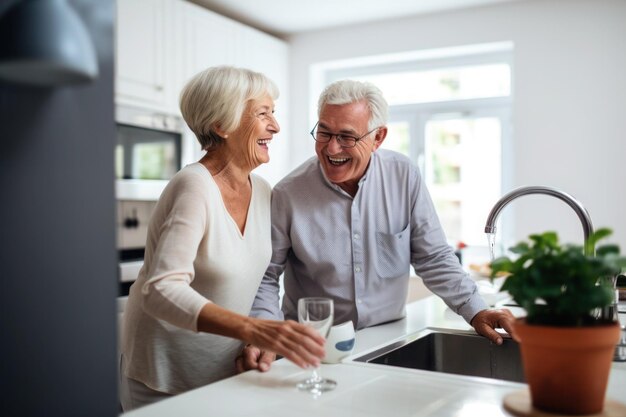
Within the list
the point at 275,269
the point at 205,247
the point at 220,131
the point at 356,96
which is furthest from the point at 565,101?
the point at 205,247

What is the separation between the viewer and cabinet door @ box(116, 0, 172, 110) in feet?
11.8

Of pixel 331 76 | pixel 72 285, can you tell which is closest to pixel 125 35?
pixel 331 76

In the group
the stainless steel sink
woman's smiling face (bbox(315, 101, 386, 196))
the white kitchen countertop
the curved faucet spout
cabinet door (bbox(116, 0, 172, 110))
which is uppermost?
cabinet door (bbox(116, 0, 172, 110))

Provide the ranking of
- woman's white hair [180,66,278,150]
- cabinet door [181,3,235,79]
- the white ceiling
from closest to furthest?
woman's white hair [180,66,278,150], cabinet door [181,3,235,79], the white ceiling

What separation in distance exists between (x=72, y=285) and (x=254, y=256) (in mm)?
850

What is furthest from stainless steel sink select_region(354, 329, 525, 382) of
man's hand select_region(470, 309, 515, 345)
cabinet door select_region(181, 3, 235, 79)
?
cabinet door select_region(181, 3, 235, 79)

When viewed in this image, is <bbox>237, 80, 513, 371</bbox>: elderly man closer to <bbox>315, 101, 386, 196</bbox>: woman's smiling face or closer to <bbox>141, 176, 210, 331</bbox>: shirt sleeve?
<bbox>315, 101, 386, 196</bbox>: woman's smiling face

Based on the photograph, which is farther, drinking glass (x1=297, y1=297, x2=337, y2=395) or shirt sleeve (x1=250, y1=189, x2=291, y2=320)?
shirt sleeve (x1=250, y1=189, x2=291, y2=320)

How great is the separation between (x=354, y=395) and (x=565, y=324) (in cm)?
39

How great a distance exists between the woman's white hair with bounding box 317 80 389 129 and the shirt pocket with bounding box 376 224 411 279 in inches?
13.2

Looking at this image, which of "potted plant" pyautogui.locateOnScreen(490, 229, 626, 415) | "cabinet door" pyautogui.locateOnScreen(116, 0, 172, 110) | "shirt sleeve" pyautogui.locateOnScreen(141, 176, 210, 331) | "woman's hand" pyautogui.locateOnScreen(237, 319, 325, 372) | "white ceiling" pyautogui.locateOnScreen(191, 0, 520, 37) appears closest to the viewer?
"potted plant" pyautogui.locateOnScreen(490, 229, 626, 415)

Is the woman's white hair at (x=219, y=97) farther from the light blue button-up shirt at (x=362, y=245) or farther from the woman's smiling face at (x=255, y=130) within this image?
the light blue button-up shirt at (x=362, y=245)

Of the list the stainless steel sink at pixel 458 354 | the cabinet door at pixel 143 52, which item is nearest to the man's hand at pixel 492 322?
the stainless steel sink at pixel 458 354

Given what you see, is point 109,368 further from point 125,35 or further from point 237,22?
point 237,22
